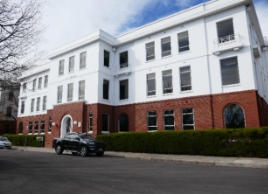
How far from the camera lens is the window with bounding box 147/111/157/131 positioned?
21080mm

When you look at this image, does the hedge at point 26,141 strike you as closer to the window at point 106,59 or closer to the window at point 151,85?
the window at point 106,59

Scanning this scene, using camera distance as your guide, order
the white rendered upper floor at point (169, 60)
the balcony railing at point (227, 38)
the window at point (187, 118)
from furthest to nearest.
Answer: the window at point (187, 118) < the balcony railing at point (227, 38) < the white rendered upper floor at point (169, 60)

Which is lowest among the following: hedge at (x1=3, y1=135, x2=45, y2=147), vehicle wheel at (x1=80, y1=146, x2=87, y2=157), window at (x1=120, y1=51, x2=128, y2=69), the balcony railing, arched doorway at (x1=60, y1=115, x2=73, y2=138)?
vehicle wheel at (x1=80, y1=146, x2=87, y2=157)

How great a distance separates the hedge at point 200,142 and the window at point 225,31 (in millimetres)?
8025

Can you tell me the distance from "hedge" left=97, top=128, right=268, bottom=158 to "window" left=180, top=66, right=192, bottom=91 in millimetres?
4911

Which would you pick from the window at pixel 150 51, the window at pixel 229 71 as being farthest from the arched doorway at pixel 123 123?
the window at pixel 229 71

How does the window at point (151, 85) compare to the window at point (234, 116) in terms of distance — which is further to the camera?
the window at point (151, 85)

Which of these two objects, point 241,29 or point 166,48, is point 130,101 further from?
point 241,29

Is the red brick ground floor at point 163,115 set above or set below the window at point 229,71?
below

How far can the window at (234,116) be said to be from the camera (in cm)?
1675

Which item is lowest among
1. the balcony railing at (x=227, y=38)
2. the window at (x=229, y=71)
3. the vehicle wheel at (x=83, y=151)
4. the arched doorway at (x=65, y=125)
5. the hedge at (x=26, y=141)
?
the vehicle wheel at (x=83, y=151)

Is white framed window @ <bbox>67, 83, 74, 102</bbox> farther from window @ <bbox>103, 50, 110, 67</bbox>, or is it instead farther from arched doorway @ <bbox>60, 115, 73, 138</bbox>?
window @ <bbox>103, 50, 110, 67</bbox>

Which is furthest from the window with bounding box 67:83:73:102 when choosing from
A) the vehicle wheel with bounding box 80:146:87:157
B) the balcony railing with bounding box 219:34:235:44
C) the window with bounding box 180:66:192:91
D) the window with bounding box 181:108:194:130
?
the balcony railing with bounding box 219:34:235:44

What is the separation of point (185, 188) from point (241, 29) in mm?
15376
